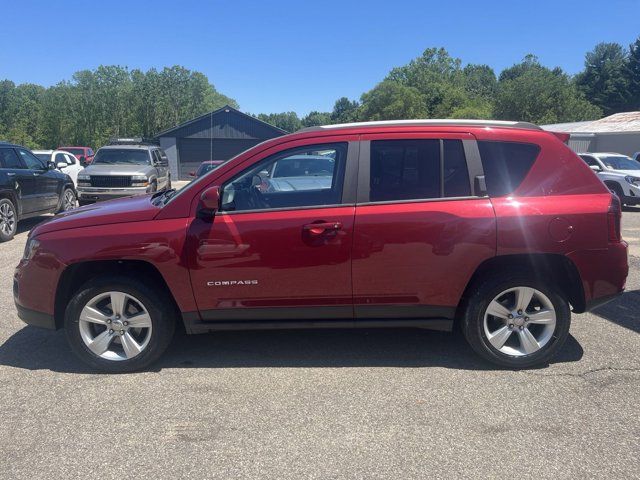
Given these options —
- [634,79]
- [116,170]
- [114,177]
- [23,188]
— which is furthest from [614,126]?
[634,79]

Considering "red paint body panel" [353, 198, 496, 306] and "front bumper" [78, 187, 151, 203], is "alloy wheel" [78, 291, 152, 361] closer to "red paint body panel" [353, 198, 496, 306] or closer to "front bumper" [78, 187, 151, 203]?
"red paint body panel" [353, 198, 496, 306]

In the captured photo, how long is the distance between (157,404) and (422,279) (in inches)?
81.5

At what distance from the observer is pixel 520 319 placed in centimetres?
375

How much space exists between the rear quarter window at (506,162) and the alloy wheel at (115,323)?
111 inches

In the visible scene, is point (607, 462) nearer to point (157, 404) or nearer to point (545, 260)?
point (545, 260)

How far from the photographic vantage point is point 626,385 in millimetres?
3533

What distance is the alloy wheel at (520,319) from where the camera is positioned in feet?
12.2

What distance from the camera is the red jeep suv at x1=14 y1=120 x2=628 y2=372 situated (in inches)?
141

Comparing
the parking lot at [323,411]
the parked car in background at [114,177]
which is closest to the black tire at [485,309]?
the parking lot at [323,411]

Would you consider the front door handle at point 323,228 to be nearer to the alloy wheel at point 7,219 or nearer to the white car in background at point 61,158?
the alloy wheel at point 7,219

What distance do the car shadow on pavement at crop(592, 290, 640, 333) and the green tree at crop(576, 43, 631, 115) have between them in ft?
233

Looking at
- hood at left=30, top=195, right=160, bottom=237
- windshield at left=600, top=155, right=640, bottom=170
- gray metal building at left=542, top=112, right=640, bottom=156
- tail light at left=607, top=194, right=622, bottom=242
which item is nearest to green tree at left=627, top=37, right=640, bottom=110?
gray metal building at left=542, top=112, right=640, bottom=156

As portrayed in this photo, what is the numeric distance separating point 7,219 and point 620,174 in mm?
15710

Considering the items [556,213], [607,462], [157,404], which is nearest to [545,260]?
[556,213]
